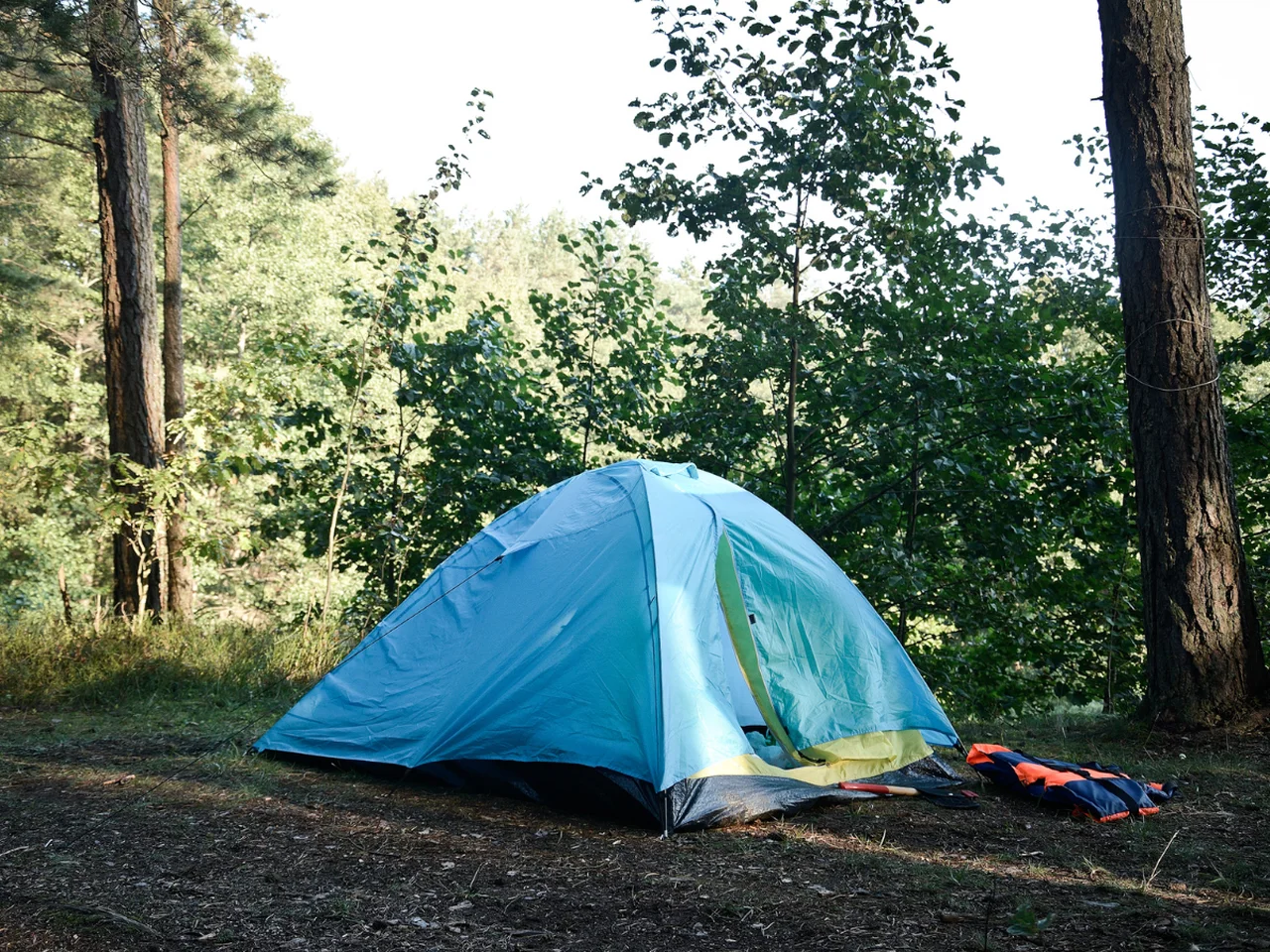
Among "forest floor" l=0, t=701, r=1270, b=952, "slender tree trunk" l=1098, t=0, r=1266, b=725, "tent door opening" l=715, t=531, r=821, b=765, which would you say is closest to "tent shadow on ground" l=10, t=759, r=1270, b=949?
"forest floor" l=0, t=701, r=1270, b=952

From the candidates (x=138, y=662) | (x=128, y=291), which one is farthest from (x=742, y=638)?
(x=128, y=291)

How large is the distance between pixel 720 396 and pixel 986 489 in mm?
2103

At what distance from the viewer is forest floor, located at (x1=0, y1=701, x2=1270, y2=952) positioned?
2.57 metres

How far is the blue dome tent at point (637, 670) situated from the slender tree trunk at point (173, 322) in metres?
3.21

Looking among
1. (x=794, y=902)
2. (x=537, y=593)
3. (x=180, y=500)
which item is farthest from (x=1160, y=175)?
(x=180, y=500)

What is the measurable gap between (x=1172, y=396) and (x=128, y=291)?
7.34m

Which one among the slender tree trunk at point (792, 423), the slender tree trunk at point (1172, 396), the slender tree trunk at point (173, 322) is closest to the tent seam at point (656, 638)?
the slender tree trunk at point (1172, 396)

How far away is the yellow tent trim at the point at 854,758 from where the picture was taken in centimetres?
392

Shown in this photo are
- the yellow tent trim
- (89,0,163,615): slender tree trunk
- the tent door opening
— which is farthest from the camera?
(89,0,163,615): slender tree trunk

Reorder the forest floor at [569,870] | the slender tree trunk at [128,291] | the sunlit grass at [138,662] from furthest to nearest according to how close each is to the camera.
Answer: the slender tree trunk at [128,291]
the sunlit grass at [138,662]
the forest floor at [569,870]

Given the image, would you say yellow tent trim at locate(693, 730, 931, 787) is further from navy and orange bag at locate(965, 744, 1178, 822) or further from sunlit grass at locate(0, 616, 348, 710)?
sunlit grass at locate(0, 616, 348, 710)

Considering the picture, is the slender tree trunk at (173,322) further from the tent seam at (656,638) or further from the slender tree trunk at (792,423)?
the slender tree trunk at (792,423)

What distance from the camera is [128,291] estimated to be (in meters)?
7.68

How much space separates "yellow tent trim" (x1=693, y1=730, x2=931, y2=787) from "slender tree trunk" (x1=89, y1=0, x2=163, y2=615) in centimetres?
532
